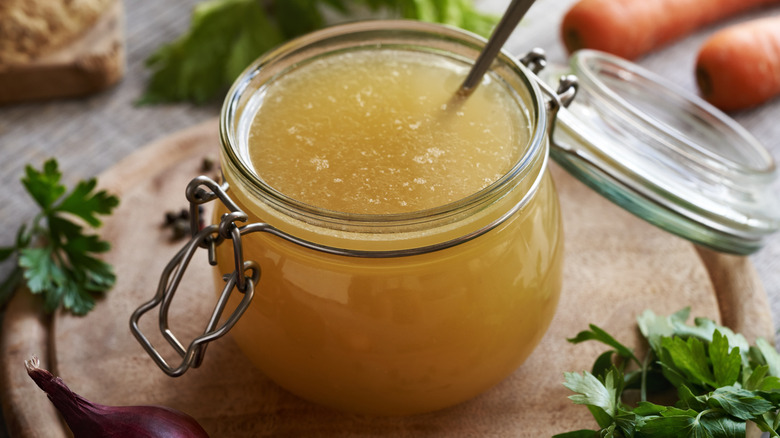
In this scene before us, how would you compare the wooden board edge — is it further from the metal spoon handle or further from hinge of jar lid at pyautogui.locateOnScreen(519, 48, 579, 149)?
the metal spoon handle

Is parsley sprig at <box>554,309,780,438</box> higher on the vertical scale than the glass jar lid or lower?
lower

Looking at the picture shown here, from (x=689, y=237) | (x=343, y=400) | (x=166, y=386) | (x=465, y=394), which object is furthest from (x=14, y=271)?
(x=689, y=237)

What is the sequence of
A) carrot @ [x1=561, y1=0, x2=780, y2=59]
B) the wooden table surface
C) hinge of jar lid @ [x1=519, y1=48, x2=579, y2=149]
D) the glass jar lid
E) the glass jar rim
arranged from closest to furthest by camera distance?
the glass jar rim, hinge of jar lid @ [x1=519, y1=48, x2=579, y2=149], the glass jar lid, the wooden table surface, carrot @ [x1=561, y1=0, x2=780, y2=59]

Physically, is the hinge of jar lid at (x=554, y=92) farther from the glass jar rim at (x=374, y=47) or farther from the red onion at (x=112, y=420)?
→ the red onion at (x=112, y=420)

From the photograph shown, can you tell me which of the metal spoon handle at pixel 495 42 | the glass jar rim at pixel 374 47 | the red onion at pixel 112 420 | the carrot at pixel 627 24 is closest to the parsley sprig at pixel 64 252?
the red onion at pixel 112 420

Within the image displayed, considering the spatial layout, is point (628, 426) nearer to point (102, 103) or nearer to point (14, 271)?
point (14, 271)

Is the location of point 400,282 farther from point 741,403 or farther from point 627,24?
point 627,24

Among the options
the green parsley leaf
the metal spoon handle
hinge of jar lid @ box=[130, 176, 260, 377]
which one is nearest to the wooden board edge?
the green parsley leaf
